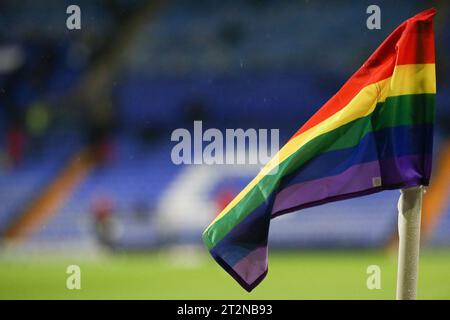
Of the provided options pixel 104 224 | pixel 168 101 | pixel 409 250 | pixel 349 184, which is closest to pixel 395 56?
pixel 349 184

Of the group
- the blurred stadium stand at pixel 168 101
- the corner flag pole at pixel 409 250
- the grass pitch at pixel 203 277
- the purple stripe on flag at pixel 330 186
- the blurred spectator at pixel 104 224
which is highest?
the blurred stadium stand at pixel 168 101

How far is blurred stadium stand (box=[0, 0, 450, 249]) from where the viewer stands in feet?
36.9

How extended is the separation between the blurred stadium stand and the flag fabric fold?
718 cm

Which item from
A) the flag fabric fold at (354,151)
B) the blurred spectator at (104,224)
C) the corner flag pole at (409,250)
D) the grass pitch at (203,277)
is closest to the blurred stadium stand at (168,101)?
the blurred spectator at (104,224)

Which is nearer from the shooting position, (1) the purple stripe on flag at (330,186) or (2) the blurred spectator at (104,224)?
(1) the purple stripe on flag at (330,186)

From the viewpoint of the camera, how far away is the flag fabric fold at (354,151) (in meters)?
3.54

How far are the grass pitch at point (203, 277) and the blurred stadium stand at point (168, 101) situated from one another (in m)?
0.40

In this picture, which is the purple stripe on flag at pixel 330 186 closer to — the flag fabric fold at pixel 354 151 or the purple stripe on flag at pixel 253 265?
the flag fabric fold at pixel 354 151

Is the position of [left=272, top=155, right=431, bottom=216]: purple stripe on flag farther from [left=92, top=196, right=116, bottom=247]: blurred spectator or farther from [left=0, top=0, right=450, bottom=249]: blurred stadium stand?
[left=92, top=196, right=116, bottom=247]: blurred spectator

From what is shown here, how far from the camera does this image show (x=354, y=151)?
3695 millimetres

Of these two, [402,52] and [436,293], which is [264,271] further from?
[436,293]

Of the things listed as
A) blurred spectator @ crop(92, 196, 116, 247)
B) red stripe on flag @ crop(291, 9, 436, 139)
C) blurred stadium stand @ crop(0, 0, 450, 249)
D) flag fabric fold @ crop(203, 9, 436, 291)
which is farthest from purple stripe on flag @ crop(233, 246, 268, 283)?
blurred spectator @ crop(92, 196, 116, 247)

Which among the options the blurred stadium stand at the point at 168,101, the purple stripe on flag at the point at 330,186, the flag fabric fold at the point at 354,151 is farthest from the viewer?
the blurred stadium stand at the point at 168,101

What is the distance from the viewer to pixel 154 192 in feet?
40.3
